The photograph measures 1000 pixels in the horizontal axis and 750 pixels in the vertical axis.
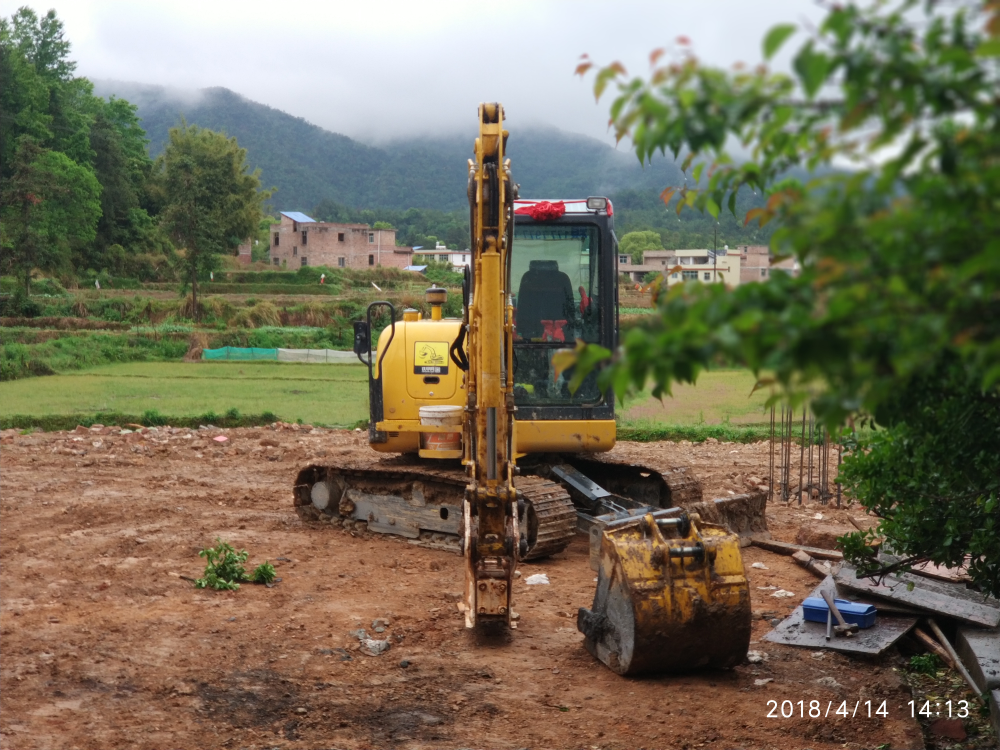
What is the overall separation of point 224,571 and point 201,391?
16.6 metres

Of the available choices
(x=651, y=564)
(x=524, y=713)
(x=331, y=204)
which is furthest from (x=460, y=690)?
(x=331, y=204)

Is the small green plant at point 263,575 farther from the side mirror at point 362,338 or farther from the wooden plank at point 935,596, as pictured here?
the wooden plank at point 935,596

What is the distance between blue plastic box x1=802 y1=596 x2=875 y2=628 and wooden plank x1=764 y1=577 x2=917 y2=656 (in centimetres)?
4

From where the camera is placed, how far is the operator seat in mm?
9148

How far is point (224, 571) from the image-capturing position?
8.16 m

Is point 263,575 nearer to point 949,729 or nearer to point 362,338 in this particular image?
point 362,338

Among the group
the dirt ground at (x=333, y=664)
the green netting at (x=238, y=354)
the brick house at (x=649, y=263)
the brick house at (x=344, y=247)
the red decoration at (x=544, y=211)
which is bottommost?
the dirt ground at (x=333, y=664)

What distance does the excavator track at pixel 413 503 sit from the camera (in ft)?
28.7

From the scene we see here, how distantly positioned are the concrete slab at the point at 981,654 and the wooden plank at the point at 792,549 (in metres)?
2.62

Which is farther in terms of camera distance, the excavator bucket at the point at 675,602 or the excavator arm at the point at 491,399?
the excavator arm at the point at 491,399

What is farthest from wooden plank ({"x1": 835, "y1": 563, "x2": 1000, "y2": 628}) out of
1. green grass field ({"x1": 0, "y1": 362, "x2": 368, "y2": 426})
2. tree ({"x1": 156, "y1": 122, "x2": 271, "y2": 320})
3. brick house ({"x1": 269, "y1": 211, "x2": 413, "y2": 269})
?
brick house ({"x1": 269, "y1": 211, "x2": 413, "y2": 269})

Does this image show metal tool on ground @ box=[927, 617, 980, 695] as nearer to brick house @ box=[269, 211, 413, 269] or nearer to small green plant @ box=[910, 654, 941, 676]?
small green plant @ box=[910, 654, 941, 676]

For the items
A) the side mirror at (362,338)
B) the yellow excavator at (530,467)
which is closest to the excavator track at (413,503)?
the yellow excavator at (530,467)

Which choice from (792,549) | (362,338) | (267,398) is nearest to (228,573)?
(362,338)
